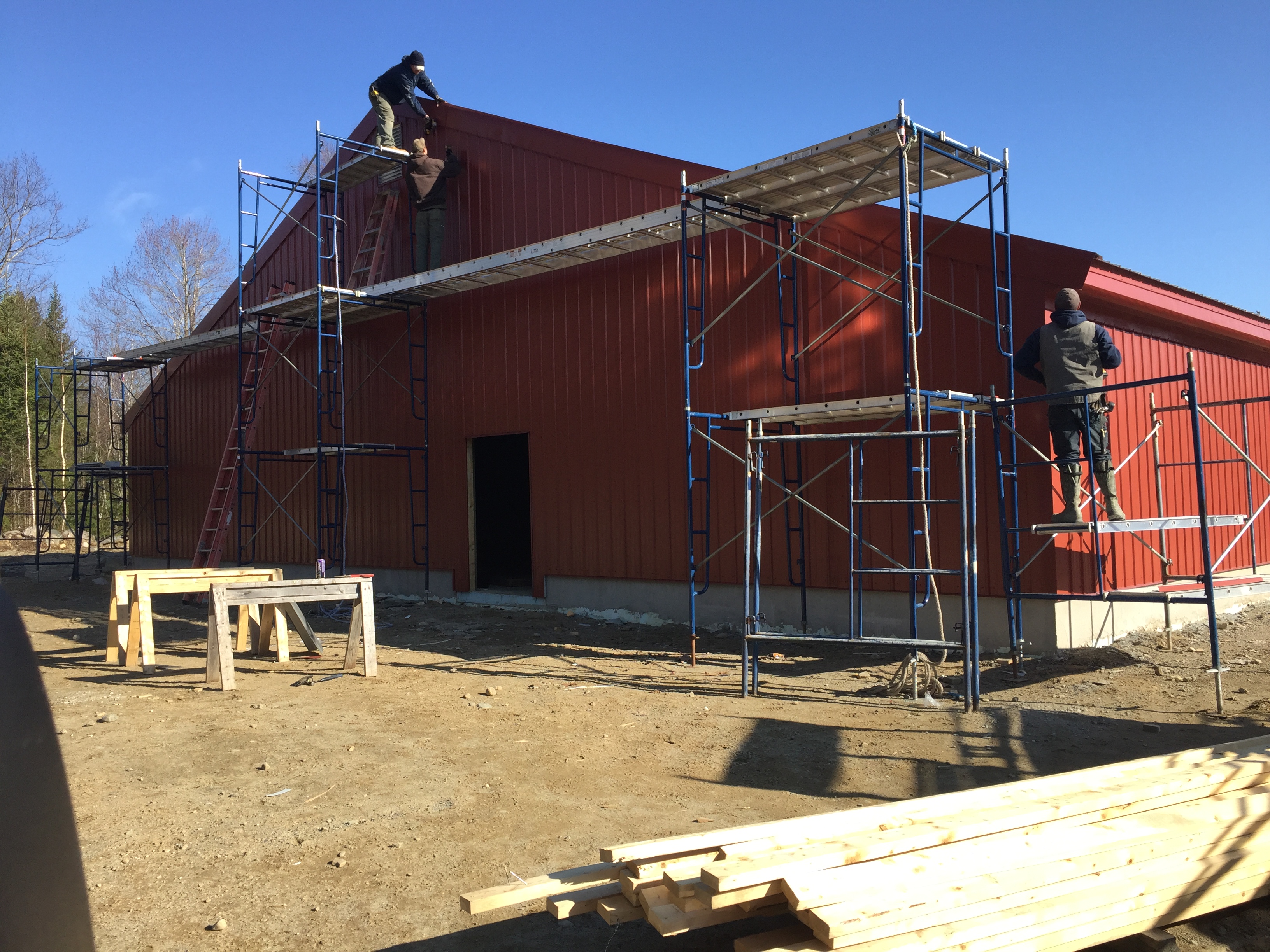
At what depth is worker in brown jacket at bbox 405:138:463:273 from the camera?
14.6 m

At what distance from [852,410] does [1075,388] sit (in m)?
1.97

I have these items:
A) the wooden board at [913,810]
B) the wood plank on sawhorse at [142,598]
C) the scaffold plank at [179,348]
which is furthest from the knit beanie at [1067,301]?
the scaffold plank at [179,348]

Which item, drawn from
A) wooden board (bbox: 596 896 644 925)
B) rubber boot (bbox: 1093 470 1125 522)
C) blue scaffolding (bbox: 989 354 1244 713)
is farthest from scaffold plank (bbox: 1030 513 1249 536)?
wooden board (bbox: 596 896 644 925)

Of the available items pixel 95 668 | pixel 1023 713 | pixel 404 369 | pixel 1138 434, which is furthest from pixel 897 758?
pixel 404 369

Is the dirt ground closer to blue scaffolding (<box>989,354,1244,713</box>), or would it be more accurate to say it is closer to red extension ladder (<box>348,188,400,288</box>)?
blue scaffolding (<box>989,354,1244,713</box>)

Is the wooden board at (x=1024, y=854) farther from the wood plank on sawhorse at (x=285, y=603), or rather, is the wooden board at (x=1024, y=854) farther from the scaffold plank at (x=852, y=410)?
the wood plank on sawhorse at (x=285, y=603)

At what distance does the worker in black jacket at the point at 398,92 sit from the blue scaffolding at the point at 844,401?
645cm

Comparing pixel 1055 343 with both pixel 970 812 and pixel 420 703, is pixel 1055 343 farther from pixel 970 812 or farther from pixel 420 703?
pixel 420 703

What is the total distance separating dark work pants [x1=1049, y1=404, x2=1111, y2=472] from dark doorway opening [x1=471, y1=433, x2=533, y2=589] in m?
9.04

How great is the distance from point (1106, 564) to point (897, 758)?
15.3 ft

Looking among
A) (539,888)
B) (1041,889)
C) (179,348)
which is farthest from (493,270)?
(1041,889)

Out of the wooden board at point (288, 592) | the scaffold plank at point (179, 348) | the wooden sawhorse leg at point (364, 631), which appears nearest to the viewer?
the wooden board at point (288, 592)

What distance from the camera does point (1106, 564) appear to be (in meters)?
9.38

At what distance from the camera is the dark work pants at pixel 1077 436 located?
816cm
